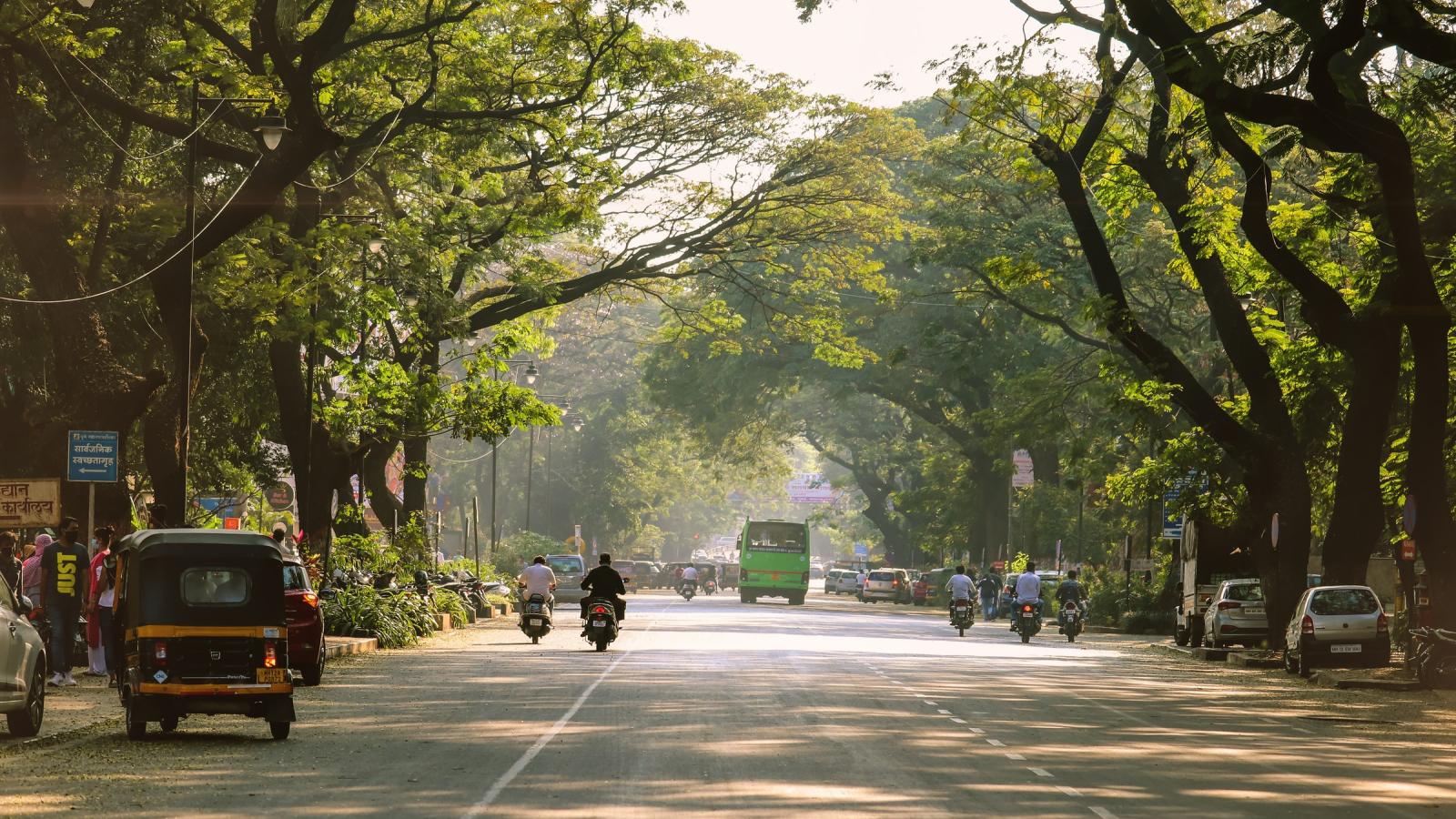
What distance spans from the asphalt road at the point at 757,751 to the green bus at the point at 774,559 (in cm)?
4603

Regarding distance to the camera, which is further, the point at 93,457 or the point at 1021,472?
the point at 1021,472

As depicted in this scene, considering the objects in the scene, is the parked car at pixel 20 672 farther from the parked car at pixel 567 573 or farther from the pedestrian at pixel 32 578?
the parked car at pixel 567 573

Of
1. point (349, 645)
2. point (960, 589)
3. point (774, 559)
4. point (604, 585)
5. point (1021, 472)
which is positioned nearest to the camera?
point (349, 645)

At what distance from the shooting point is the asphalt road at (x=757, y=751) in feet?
41.2

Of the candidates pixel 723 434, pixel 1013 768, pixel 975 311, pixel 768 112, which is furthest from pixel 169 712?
pixel 723 434

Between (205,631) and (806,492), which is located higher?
(806,492)

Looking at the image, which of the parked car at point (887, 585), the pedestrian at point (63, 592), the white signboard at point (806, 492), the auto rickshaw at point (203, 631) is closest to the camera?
the auto rickshaw at point (203, 631)

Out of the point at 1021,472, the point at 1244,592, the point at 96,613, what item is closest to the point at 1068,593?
the point at 1244,592

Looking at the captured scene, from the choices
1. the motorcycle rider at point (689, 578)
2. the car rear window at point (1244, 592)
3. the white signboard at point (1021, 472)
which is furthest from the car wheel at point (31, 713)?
the motorcycle rider at point (689, 578)

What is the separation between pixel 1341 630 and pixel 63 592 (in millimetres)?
18714

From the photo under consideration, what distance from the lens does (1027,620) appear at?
4438 centimetres

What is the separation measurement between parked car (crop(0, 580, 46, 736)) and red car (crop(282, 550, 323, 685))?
5.70 metres

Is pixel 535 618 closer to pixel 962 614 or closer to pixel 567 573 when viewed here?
pixel 962 614

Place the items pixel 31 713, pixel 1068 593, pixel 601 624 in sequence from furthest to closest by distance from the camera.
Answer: pixel 1068 593
pixel 601 624
pixel 31 713
